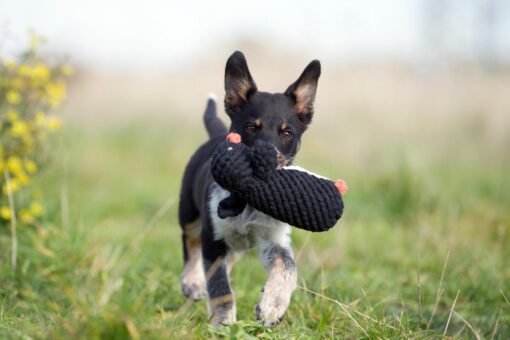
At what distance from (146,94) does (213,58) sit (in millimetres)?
2666

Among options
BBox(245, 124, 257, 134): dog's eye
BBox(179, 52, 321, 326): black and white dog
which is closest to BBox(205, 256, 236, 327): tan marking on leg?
BBox(179, 52, 321, 326): black and white dog

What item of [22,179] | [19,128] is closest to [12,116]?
[19,128]

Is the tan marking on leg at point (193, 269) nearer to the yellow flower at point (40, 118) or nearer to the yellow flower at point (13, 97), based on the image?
the yellow flower at point (40, 118)

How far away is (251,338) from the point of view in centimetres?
315

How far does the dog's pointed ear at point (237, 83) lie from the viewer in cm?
393

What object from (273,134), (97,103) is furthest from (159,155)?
(273,134)

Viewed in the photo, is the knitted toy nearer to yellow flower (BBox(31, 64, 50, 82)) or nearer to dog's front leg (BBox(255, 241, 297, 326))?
dog's front leg (BBox(255, 241, 297, 326))

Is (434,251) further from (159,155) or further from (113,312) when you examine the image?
(159,155)

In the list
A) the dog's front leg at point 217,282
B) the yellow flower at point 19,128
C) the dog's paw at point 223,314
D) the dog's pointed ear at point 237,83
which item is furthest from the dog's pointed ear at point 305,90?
the yellow flower at point 19,128

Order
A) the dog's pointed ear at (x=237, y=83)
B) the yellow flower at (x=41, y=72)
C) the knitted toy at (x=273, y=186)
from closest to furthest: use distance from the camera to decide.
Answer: the knitted toy at (x=273, y=186), the dog's pointed ear at (x=237, y=83), the yellow flower at (x=41, y=72)

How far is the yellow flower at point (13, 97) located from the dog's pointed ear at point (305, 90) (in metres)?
2.55

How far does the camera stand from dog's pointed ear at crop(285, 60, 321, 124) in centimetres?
401

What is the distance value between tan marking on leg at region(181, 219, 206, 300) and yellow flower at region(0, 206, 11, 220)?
152 cm

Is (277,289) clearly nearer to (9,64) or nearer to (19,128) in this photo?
(19,128)
